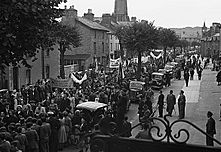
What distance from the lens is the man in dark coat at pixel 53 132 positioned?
13.4 meters

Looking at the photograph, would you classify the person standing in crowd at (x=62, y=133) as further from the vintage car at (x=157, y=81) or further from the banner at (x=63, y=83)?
the vintage car at (x=157, y=81)

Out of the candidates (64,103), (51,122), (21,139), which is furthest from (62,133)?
(64,103)

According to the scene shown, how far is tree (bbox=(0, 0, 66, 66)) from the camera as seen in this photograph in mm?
7922

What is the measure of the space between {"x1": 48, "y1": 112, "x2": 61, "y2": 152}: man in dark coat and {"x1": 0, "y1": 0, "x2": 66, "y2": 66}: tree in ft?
13.6

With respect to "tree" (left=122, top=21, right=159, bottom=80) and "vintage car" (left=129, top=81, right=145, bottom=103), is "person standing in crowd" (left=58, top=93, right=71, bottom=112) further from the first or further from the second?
"tree" (left=122, top=21, right=159, bottom=80)

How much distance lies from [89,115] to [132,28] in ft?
78.3

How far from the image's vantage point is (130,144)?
13.3 ft

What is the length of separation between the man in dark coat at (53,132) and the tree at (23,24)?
4.15m

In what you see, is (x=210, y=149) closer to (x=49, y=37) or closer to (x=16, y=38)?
(x=16, y=38)

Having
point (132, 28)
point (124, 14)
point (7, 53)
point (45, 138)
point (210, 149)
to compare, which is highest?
point (124, 14)

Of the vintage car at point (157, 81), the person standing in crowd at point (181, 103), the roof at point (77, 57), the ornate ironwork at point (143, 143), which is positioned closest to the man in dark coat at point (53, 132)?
the person standing in crowd at point (181, 103)

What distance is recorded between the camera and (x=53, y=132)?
13523 millimetres

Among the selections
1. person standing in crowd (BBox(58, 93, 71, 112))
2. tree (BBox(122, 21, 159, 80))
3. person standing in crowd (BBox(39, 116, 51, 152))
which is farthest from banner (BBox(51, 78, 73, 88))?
tree (BBox(122, 21, 159, 80))

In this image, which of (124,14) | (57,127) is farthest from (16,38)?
(124,14)
